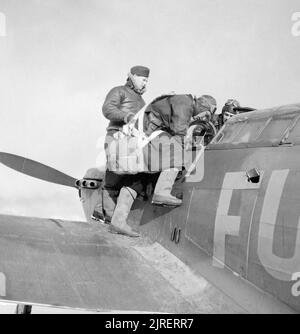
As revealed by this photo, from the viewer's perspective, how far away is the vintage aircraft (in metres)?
4.55

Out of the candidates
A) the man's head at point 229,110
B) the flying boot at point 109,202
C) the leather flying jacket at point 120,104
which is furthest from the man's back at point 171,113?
the man's head at point 229,110

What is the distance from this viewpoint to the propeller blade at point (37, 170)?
32.2ft

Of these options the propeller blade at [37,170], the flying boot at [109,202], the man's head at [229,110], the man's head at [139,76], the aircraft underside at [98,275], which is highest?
the man's head at [139,76]

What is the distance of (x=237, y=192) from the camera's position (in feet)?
17.3

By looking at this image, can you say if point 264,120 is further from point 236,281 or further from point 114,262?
point 114,262

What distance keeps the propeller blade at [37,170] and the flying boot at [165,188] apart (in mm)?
3545

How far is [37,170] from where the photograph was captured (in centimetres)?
993

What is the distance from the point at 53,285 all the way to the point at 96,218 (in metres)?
3.67

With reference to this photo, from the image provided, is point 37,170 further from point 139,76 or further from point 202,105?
point 202,105

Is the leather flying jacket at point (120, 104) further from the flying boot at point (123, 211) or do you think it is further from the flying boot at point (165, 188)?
the flying boot at point (165, 188)

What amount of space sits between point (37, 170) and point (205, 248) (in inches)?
204

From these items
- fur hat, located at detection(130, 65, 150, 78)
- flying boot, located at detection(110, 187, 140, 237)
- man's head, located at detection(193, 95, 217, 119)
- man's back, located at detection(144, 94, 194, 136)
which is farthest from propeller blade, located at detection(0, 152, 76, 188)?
man's head, located at detection(193, 95, 217, 119)

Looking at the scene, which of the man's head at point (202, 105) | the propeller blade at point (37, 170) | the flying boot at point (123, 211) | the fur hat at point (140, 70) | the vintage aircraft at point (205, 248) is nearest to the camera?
the vintage aircraft at point (205, 248)

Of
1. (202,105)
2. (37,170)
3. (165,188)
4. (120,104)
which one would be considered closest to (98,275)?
(165,188)
